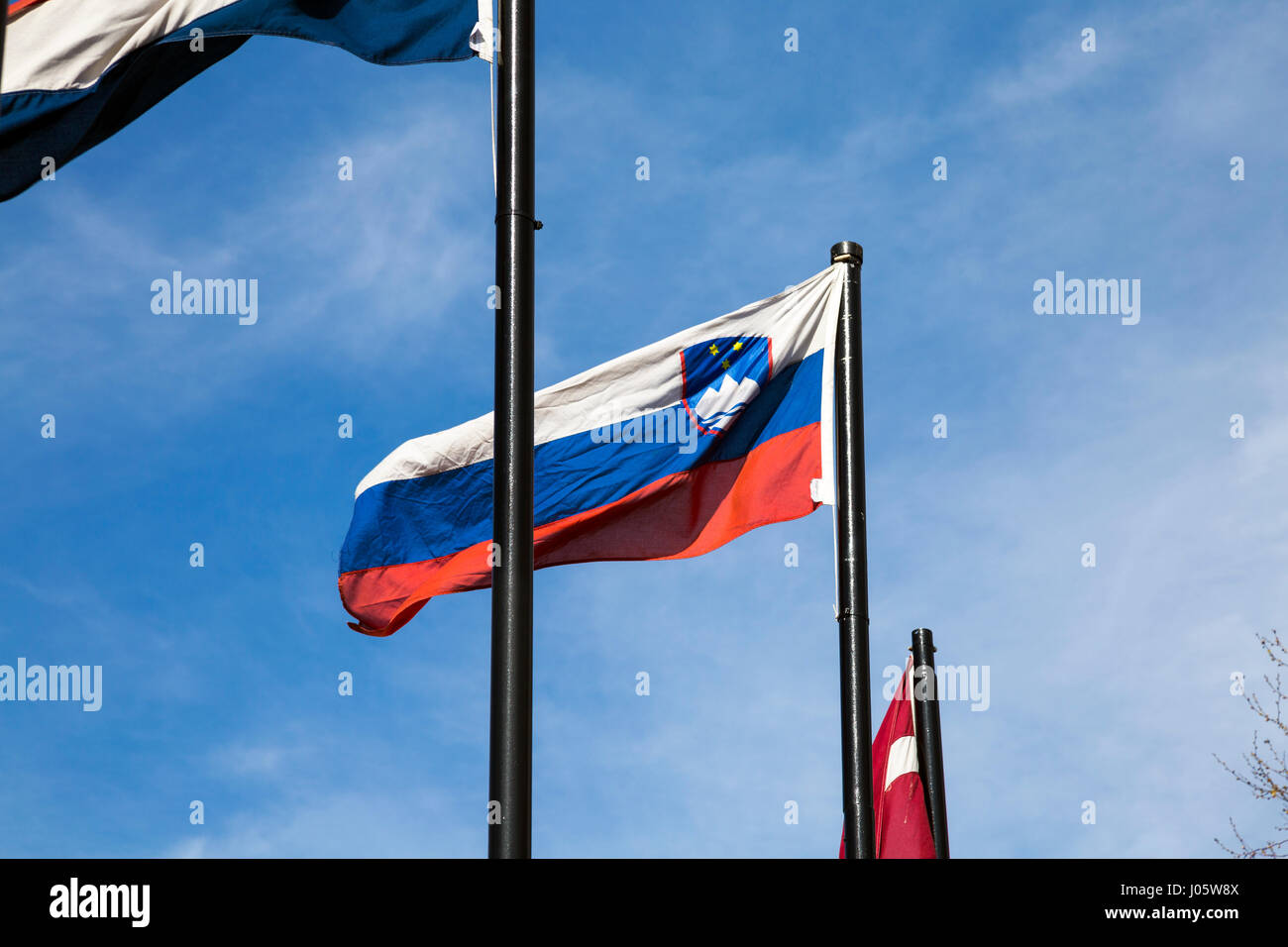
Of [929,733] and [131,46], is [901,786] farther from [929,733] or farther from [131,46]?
[131,46]

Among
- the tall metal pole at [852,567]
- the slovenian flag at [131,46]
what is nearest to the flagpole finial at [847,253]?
the tall metal pole at [852,567]

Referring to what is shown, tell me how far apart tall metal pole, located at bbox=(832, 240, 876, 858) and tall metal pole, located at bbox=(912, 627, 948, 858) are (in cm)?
365

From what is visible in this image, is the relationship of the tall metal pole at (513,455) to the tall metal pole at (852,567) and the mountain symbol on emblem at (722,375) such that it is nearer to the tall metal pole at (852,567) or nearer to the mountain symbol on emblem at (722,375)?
the tall metal pole at (852,567)

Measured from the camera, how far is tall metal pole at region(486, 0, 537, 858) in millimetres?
4852

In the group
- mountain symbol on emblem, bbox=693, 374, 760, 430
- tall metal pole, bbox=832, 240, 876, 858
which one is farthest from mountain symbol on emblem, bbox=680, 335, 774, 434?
tall metal pole, bbox=832, 240, 876, 858

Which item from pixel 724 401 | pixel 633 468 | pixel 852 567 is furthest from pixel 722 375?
pixel 852 567

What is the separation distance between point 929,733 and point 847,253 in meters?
4.52

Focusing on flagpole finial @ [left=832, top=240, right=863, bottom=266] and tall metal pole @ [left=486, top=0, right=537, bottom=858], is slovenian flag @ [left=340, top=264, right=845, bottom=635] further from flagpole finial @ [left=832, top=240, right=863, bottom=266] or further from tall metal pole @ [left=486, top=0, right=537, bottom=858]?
tall metal pole @ [left=486, top=0, right=537, bottom=858]

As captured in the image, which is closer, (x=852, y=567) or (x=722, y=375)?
(x=852, y=567)

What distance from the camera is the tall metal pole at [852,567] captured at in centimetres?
741

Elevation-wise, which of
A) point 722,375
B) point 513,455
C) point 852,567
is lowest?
point 852,567

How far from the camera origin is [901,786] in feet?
39.7
